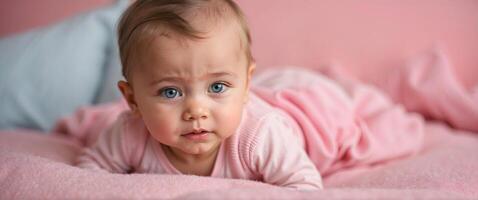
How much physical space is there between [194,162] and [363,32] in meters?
0.82

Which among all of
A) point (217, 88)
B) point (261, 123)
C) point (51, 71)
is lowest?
point (51, 71)

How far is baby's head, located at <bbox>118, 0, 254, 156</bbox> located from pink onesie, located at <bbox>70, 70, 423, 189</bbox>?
3.4 inches

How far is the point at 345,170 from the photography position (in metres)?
1.21

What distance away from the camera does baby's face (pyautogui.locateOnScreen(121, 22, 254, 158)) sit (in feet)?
2.87

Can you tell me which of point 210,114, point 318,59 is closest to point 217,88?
point 210,114

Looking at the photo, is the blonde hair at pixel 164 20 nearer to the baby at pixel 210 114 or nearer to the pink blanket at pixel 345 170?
the baby at pixel 210 114

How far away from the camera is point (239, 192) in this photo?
2.49ft

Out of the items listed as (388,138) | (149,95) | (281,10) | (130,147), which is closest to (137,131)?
(130,147)

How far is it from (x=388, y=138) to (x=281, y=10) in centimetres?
60

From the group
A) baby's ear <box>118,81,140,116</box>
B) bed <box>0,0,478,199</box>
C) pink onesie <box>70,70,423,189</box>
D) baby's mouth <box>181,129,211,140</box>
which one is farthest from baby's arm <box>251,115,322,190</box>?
bed <box>0,0,478,199</box>

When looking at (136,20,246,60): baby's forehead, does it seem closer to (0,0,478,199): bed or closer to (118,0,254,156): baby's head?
(118,0,254,156): baby's head

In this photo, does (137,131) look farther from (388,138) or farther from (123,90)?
(388,138)

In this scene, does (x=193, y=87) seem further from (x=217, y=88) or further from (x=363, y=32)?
(x=363, y=32)

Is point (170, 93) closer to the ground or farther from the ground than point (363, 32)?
farther from the ground
